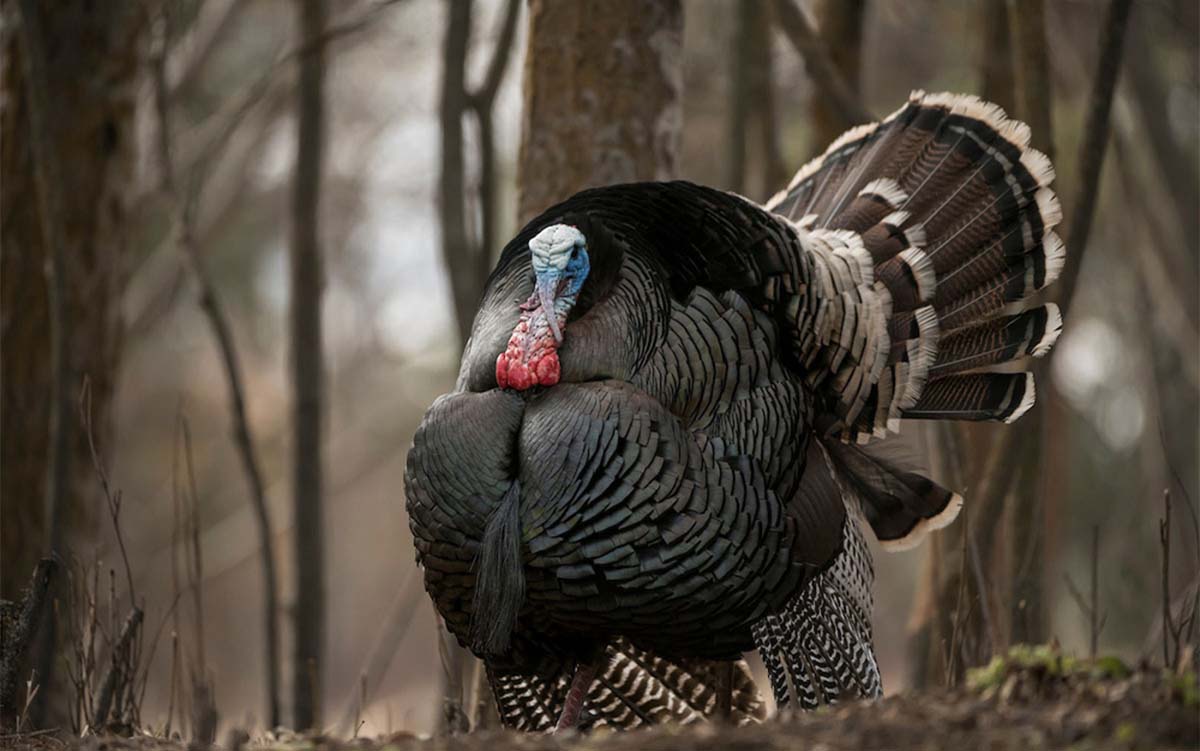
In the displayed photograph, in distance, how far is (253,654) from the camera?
28234 millimetres

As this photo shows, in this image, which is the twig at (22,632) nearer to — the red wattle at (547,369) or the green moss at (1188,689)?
the red wattle at (547,369)

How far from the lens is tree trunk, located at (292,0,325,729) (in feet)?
26.2

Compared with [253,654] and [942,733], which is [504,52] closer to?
[942,733]

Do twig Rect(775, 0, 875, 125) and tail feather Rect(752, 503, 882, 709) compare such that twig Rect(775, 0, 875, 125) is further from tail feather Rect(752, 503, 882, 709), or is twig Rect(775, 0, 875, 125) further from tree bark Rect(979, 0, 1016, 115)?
tail feather Rect(752, 503, 882, 709)

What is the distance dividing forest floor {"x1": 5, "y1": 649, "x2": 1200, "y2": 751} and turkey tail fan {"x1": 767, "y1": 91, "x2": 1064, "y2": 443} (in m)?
1.81

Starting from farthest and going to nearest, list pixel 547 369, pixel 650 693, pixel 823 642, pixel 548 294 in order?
pixel 650 693
pixel 823 642
pixel 548 294
pixel 547 369

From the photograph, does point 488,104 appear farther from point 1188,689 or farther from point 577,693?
point 1188,689

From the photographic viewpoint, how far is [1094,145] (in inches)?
230

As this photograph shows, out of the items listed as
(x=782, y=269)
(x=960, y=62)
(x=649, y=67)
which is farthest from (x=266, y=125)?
(x=782, y=269)

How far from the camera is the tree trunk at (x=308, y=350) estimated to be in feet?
26.2

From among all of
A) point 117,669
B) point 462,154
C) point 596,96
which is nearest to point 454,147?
point 462,154

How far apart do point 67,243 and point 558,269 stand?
2.89 m

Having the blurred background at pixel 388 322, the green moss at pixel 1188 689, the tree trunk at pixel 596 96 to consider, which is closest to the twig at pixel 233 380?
the blurred background at pixel 388 322

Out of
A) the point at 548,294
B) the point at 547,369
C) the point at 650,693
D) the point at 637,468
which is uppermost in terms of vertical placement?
the point at 548,294
